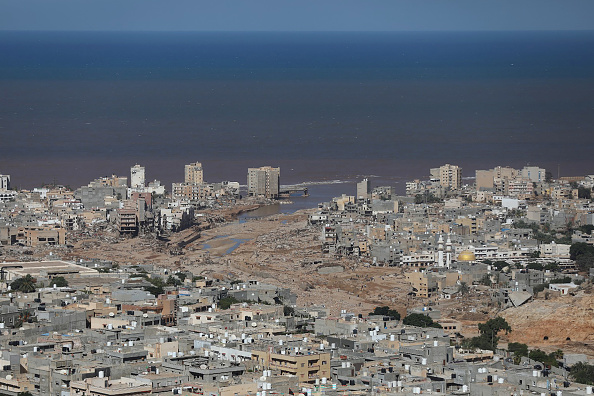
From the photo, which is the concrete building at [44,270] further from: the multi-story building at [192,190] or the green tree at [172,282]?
the multi-story building at [192,190]

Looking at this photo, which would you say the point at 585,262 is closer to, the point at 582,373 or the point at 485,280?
the point at 485,280

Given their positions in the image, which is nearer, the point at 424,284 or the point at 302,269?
the point at 424,284

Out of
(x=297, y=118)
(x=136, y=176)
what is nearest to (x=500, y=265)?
(x=136, y=176)

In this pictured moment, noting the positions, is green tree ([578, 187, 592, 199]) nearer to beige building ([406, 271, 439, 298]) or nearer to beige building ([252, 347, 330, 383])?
beige building ([406, 271, 439, 298])

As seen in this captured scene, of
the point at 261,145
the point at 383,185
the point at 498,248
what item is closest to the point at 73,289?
the point at 498,248

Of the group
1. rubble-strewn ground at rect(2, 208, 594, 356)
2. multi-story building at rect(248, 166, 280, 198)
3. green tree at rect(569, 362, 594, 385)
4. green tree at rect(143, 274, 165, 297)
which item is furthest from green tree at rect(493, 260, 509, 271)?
multi-story building at rect(248, 166, 280, 198)

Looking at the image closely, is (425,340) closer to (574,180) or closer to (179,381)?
(179,381)

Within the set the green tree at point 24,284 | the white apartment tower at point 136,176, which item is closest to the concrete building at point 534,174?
the white apartment tower at point 136,176
